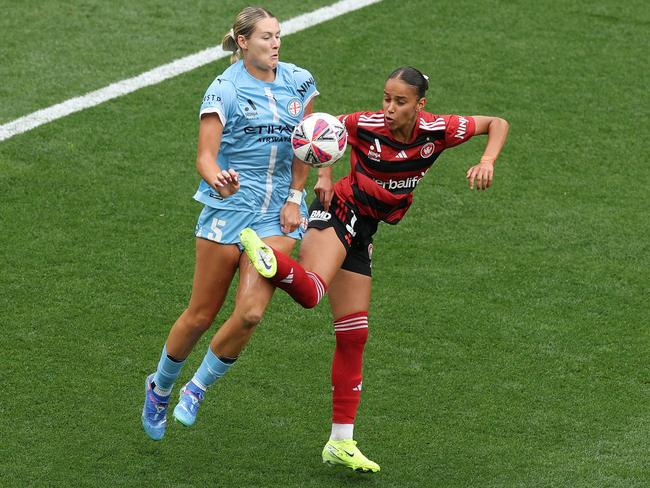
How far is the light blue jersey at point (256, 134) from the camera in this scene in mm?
7258

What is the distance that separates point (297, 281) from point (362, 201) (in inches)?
36.4

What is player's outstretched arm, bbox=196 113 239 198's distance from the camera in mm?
6895

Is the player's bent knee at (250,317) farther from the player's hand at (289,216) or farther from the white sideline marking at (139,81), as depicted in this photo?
the white sideline marking at (139,81)

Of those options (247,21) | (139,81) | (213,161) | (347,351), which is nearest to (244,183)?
(213,161)

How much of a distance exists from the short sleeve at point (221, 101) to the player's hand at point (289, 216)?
0.64 meters

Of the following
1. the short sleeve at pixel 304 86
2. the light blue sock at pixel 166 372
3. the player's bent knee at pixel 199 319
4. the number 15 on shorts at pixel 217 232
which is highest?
the short sleeve at pixel 304 86

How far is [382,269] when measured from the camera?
33.1 ft

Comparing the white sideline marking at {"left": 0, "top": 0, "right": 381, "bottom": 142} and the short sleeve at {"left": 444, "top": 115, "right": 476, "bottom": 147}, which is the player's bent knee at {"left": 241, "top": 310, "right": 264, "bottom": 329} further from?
the white sideline marking at {"left": 0, "top": 0, "right": 381, "bottom": 142}

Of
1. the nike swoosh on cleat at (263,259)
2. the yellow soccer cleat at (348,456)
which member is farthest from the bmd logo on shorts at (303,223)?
the yellow soccer cleat at (348,456)

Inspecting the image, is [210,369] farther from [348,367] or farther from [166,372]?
[348,367]

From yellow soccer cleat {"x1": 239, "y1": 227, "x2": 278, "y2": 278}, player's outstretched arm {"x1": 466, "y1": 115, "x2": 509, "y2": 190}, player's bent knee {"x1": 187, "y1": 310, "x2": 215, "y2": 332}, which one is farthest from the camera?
player's bent knee {"x1": 187, "y1": 310, "x2": 215, "y2": 332}

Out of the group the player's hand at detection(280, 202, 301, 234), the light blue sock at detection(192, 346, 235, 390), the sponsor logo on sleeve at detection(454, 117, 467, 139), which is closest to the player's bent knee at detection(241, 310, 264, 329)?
the light blue sock at detection(192, 346, 235, 390)

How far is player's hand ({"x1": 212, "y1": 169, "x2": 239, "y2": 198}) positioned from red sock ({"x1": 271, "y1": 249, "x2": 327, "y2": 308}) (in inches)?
18.2

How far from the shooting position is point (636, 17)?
14250mm
